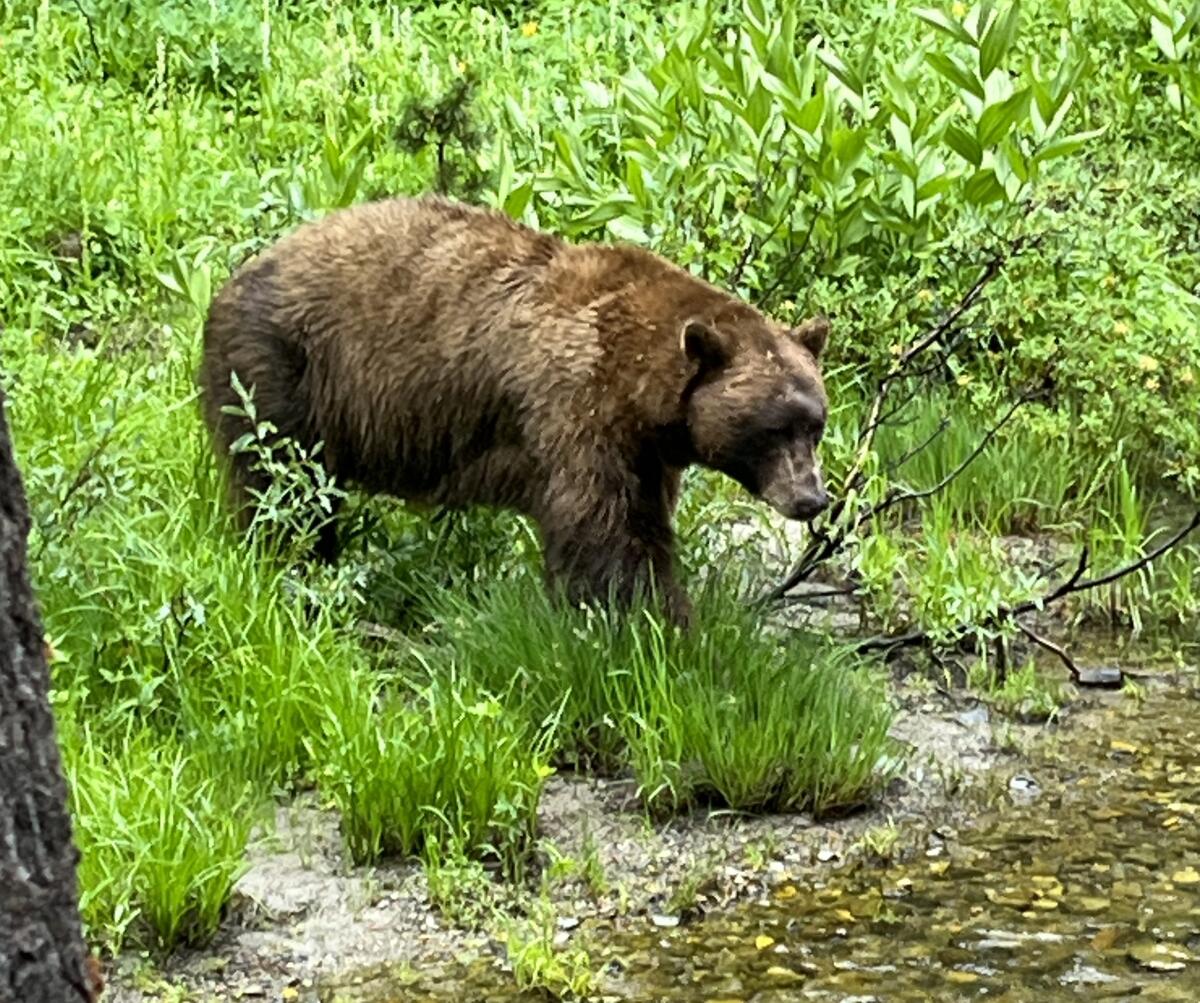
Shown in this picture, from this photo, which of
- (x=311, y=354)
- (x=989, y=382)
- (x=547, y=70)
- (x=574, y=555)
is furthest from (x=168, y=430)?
(x=547, y=70)

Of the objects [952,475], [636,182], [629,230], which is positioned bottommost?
[952,475]

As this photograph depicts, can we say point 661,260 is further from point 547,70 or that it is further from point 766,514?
point 547,70

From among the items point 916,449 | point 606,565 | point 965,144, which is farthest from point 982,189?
point 606,565

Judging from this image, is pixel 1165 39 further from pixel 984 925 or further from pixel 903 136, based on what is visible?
pixel 984 925

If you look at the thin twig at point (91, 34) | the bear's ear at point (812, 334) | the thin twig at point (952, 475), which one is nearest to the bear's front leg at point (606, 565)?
the bear's ear at point (812, 334)

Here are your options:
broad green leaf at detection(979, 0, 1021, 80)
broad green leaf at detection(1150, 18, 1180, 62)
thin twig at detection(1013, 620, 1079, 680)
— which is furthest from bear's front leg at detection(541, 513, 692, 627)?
broad green leaf at detection(1150, 18, 1180, 62)

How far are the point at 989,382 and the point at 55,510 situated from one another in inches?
161

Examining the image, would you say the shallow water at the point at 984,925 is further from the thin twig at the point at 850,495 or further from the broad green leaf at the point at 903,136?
the broad green leaf at the point at 903,136

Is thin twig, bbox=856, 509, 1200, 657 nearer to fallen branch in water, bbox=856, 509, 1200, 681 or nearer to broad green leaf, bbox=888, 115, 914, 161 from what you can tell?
fallen branch in water, bbox=856, 509, 1200, 681

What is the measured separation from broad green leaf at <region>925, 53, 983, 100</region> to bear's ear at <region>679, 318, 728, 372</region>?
2265 millimetres

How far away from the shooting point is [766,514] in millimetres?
7004

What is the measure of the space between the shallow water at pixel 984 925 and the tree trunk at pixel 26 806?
1.88m

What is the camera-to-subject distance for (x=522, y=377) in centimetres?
606

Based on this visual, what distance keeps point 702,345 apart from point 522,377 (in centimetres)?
60
